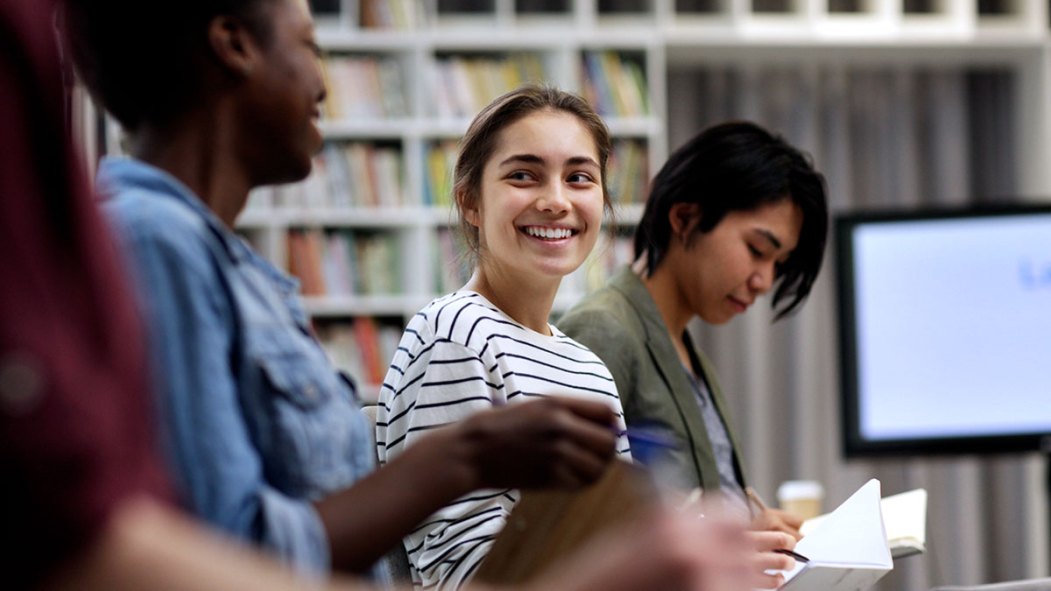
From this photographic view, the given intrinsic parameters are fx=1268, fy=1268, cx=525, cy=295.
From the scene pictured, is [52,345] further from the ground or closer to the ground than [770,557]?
further from the ground

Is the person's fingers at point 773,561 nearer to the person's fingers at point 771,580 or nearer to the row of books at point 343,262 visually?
the person's fingers at point 771,580

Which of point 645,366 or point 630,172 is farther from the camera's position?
point 630,172

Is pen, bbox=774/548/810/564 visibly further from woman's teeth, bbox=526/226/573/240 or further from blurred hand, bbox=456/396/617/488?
blurred hand, bbox=456/396/617/488

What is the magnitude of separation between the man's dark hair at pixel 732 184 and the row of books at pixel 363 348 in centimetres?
210

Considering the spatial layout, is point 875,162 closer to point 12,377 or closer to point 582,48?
point 582,48

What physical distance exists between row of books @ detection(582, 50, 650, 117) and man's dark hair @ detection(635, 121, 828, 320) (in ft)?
7.00

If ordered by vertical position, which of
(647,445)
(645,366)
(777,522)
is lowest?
(777,522)

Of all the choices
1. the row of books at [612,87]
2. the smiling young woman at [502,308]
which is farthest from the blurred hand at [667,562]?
the row of books at [612,87]

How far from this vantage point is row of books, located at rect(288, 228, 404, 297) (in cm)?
430

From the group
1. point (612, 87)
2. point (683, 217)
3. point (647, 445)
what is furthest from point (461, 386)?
point (612, 87)

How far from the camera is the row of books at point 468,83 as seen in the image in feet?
14.3

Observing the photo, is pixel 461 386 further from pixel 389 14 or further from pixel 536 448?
pixel 389 14

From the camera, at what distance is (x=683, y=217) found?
7.41 feet

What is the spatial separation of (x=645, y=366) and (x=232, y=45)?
4.43 feet
